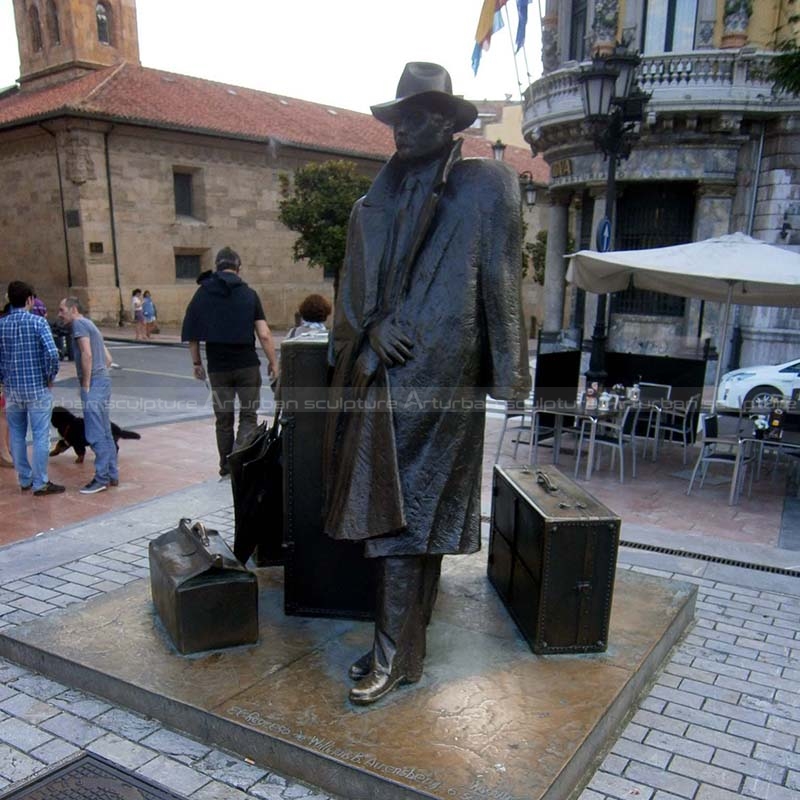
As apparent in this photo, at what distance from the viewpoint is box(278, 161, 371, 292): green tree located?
2311 cm

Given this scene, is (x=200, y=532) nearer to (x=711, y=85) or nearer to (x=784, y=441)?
(x=784, y=441)

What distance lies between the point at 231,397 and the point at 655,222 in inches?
460

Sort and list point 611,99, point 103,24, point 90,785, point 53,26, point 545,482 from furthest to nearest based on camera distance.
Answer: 1. point 103,24
2. point 53,26
3. point 611,99
4. point 545,482
5. point 90,785

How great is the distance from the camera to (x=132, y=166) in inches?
976

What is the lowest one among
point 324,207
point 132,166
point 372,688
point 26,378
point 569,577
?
point 372,688

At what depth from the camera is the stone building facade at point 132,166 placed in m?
24.1

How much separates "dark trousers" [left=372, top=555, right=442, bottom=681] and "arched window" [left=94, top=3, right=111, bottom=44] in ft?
113

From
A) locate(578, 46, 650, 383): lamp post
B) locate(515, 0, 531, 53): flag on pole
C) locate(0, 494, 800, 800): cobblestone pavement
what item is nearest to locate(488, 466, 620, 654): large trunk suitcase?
locate(0, 494, 800, 800): cobblestone pavement

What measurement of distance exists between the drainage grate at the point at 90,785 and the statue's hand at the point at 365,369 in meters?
1.55

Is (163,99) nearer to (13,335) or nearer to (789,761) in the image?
(13,335)

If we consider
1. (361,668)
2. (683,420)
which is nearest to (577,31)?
(683,420)

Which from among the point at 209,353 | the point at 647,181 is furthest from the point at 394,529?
the point at 647,181

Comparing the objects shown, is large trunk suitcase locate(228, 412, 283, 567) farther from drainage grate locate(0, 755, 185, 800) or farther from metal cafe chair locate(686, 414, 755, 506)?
metal cafe chair locate(686, 414, 755, 506)

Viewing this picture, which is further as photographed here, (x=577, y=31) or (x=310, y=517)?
(x=577, y=31)
